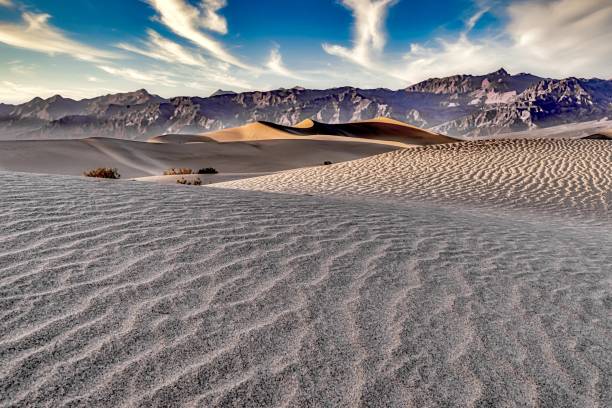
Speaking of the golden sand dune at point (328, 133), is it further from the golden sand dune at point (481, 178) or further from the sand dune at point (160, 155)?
the golden sand dune at point (481, 178)

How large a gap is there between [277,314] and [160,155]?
103 ft

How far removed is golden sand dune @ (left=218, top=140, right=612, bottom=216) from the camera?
37.0 feet

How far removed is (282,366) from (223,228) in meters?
2.44

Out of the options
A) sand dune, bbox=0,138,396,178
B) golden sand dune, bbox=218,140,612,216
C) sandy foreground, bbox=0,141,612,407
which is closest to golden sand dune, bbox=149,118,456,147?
sand dune, bbox=0,138,396,178

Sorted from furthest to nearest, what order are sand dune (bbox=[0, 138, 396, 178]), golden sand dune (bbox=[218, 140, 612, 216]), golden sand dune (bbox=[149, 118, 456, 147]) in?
1. golden sand dune (bbox=[149, 118, 456, 147])
2. sand dune (bbox=[0, 138, 396, 178])
3. golden sand dune (bbox=[218, 140, 612, 216])

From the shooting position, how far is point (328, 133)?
249 feet

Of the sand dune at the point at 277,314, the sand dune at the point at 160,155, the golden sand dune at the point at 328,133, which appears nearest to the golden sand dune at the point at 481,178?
the sand dune at the point at 277,314

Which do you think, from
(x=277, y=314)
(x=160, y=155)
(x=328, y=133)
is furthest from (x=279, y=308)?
(x=328, y=133)

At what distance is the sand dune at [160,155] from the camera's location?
24969mm

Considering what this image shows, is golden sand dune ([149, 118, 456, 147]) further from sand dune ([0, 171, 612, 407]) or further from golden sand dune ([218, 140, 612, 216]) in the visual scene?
sand dune ([0, 171, 612, 407])

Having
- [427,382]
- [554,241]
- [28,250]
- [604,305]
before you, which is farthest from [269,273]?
[554,241]

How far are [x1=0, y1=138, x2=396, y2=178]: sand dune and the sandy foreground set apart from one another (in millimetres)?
20742

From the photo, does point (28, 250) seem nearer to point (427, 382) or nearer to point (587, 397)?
point (427, 382)

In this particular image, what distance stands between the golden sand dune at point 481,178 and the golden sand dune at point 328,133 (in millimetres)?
46108
